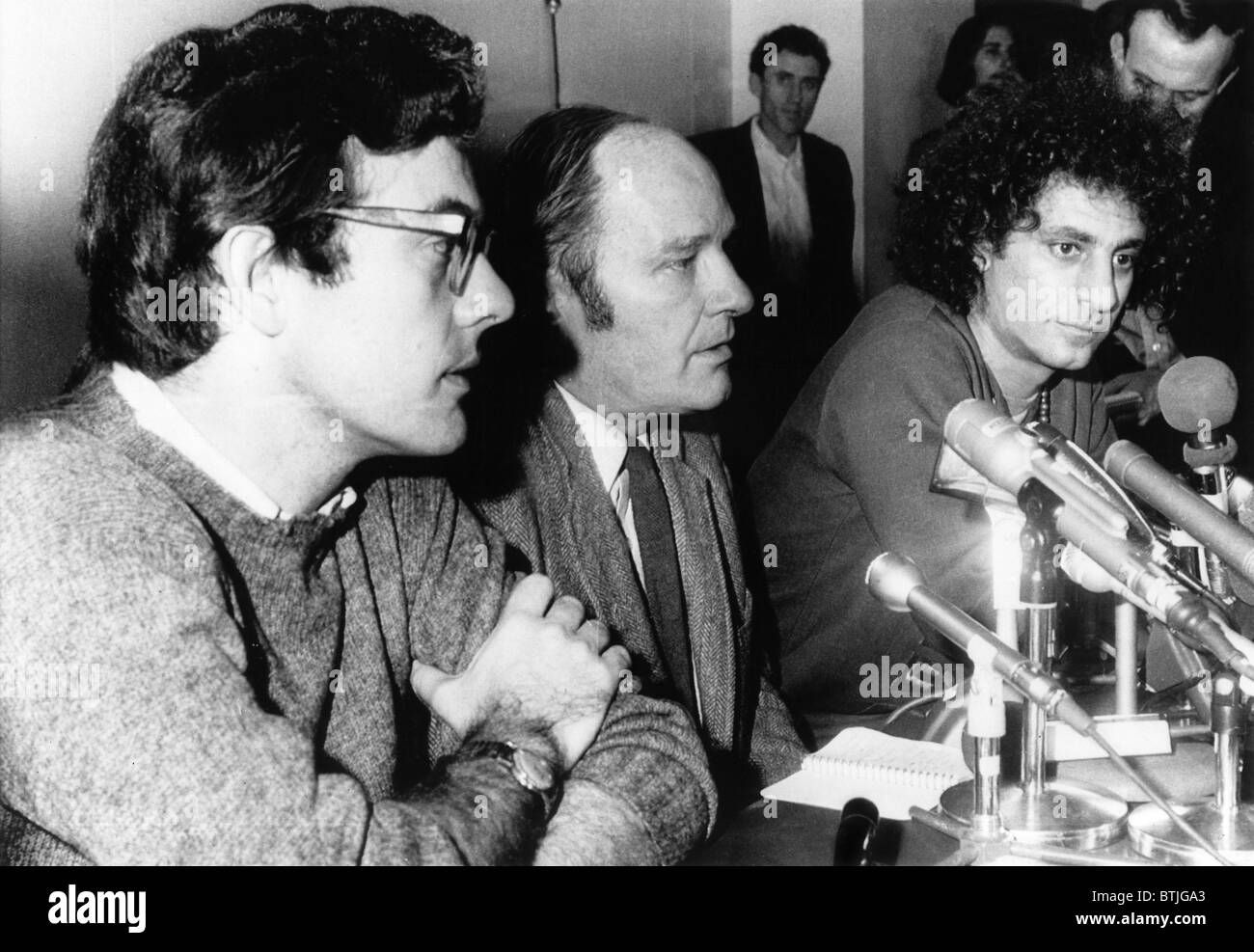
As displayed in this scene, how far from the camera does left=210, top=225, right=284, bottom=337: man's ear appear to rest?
4.15ft

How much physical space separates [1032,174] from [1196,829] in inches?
55.9

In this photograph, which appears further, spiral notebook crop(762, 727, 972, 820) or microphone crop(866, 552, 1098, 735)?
spiral notebook crop(762, 727, 972, 820)

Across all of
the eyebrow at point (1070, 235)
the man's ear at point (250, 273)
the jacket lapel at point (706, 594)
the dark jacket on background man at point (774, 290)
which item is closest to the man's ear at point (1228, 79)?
the eyebrow at point (1070, 235)

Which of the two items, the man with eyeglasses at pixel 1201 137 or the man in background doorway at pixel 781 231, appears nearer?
the man with eyeglasses at pixel 1201 137

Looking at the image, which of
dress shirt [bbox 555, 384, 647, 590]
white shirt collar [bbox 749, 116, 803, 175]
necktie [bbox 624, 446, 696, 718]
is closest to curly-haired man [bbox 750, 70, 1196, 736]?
necktie [bbox 624, 446, 696, 718]

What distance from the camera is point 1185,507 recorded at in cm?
132

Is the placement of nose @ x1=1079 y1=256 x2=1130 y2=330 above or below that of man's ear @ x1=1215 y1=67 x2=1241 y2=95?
below

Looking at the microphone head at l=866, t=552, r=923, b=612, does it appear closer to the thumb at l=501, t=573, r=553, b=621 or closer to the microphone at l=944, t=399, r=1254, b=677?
the microphone at l=944, t=399, r=1254, b=677

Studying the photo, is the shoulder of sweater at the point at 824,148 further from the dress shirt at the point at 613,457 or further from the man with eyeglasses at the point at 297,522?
the man with eyeglasses at the point at 297,522

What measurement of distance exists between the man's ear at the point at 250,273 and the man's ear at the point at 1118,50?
2407 millimetres

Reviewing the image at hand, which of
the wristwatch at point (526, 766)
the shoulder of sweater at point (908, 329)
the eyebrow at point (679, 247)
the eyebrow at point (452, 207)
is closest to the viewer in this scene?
the wristwatch at point (526, 766)

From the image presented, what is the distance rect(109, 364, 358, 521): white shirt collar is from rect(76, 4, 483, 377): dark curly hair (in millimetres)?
20

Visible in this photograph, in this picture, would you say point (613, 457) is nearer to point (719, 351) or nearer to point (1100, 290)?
point (719, 351)

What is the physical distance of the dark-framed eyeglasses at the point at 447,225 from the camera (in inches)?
51.0
